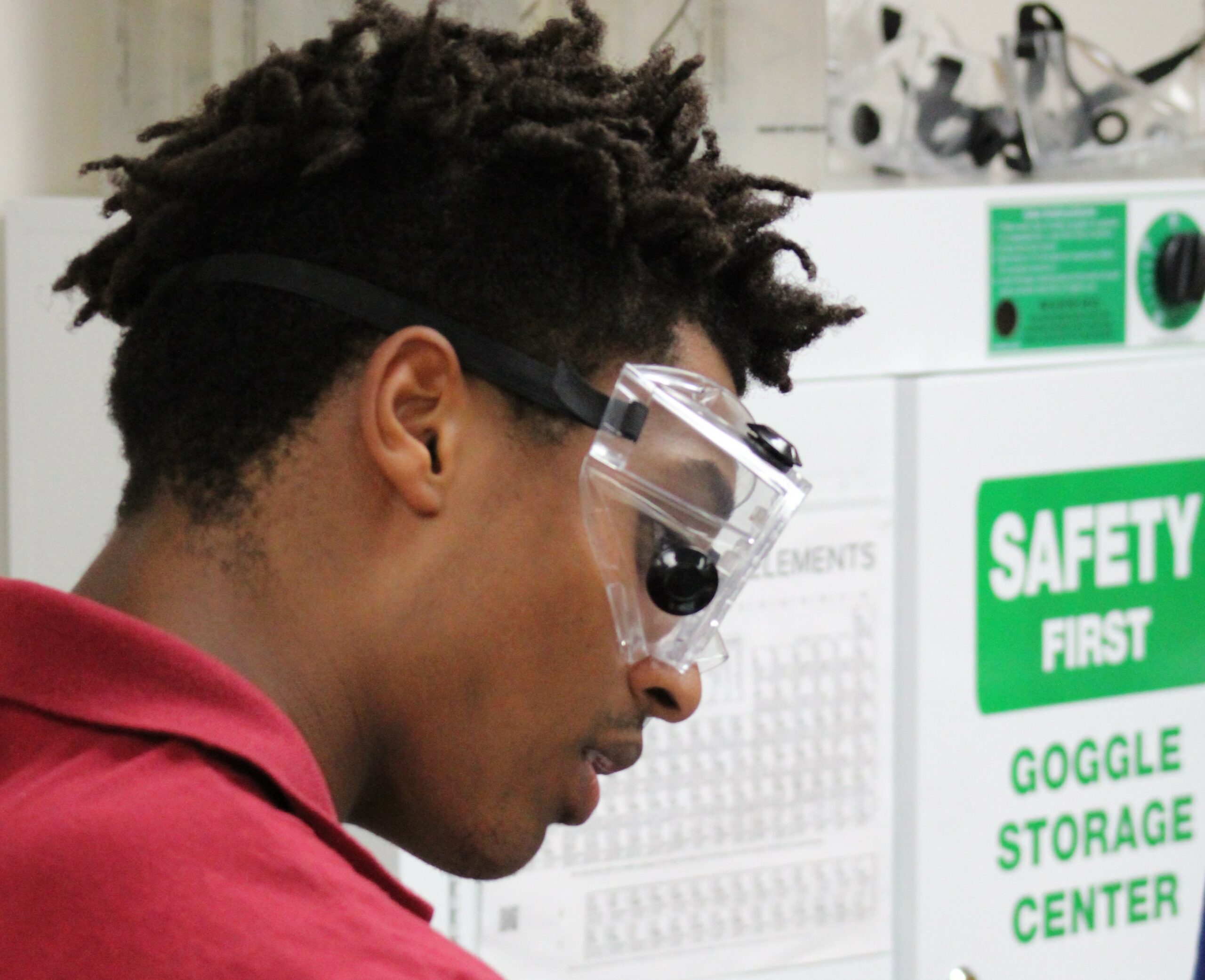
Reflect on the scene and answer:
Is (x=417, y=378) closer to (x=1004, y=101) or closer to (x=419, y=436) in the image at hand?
(x=419, y=436)

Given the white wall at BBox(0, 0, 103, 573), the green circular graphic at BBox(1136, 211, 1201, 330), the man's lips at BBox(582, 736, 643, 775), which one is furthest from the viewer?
the green circular graphic at BBox(1136, 211, 1201, 330)

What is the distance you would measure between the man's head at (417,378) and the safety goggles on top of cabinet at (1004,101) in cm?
82

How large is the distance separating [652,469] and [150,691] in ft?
0.98

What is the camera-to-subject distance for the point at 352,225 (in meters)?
0.77

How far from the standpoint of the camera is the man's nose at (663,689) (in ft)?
2.80

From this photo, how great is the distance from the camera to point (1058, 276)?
1538 millimetres

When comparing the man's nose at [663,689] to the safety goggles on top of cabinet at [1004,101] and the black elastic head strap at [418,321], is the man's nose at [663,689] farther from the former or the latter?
the safety goggles on top of cabinet at [1004,101]

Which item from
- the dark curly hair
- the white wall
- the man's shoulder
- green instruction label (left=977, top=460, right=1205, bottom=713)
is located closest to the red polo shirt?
the man's shoulder

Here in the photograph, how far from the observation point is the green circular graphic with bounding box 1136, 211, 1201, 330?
1.58 m

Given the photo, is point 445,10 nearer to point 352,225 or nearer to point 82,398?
point 82,398

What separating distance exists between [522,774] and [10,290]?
748 mm

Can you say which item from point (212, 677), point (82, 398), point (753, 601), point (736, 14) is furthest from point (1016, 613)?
point (212, 677)

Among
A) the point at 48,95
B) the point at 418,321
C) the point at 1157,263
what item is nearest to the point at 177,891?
the point at 418,321

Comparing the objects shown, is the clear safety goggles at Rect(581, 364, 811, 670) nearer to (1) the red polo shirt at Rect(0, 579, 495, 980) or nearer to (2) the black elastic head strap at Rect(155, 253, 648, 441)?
(2) the black elastic head strap at Rect(155, 253, 648, 441)
